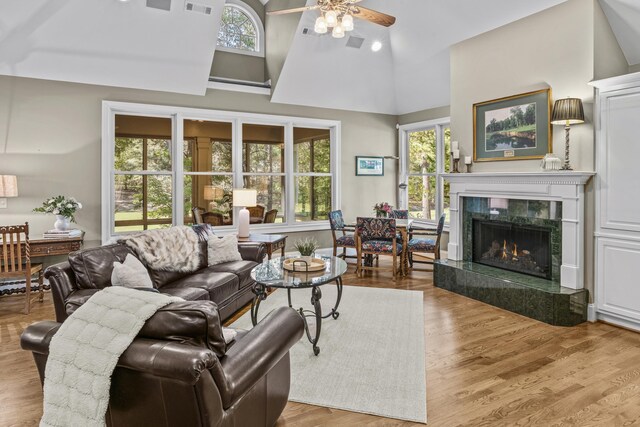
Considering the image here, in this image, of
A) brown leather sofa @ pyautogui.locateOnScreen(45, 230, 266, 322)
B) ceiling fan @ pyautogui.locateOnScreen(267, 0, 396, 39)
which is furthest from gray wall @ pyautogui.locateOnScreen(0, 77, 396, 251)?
ceiling fan @ pyautogui.locateOnScreen(267, 0, 396, 39)

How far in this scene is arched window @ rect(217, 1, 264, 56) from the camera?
6607mm

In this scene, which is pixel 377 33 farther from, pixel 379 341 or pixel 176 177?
pixel 379 341

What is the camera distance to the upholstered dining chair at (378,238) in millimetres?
5773

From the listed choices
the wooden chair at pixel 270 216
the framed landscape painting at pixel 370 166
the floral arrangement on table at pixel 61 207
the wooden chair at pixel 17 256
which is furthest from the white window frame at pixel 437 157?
the wooden chair at pixel 17 256

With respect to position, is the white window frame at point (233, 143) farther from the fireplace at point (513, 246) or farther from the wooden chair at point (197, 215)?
the fireplace at point (513, 246)

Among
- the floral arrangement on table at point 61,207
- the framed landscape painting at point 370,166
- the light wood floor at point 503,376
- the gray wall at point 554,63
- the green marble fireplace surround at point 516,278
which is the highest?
the gray wall at point 554,63

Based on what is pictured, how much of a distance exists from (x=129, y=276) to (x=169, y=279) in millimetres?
742

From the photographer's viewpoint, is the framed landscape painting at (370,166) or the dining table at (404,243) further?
the framed landscape painting at (370,166)

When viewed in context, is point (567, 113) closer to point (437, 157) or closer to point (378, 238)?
point (378, 238)

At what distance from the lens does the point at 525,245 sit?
4695mm

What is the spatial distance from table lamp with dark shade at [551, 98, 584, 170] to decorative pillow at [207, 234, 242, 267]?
3.68m

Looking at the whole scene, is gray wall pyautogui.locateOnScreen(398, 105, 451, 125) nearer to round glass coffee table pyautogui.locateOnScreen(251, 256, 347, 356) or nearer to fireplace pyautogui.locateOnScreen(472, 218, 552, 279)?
fireplace pyautogui.locateOnScreen(472, 218, 552, 279)

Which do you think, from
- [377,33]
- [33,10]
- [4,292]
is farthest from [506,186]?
[4,292]

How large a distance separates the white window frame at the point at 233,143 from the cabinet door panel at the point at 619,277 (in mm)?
4329
